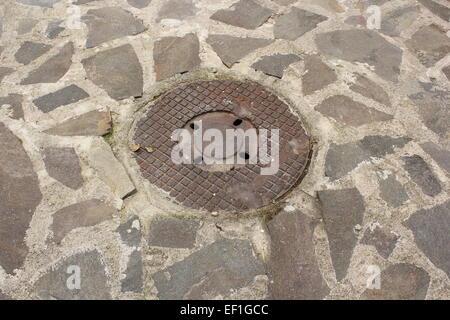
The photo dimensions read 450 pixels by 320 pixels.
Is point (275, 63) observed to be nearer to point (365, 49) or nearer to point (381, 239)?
point (365, 49)

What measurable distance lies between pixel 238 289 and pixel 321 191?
80 cm

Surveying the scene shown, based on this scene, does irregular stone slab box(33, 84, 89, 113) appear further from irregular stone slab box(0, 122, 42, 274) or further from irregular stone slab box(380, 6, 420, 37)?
irregular stone slab box(380, 6, 420, 37)

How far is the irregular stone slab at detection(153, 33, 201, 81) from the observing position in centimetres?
341

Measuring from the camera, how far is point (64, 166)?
110 inches

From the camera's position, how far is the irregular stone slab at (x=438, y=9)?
13.0 ft

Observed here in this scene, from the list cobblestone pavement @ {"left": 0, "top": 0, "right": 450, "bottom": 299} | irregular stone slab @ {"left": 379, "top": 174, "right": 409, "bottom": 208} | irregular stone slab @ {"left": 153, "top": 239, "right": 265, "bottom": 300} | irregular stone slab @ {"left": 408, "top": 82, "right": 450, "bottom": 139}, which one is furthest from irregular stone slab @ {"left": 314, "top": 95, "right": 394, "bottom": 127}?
irregular stone slab @ {"left": 153, "top": 239, "right": 265, "bottom": 300}

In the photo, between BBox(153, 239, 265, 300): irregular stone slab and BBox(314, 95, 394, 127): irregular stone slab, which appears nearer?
BBox(153, 239, 265, 300): irregular stone slab

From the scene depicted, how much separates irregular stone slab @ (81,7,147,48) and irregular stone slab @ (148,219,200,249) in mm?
1743

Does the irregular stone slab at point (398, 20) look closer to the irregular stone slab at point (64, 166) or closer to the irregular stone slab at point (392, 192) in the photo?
the irregular stone slab at point (392, 192)

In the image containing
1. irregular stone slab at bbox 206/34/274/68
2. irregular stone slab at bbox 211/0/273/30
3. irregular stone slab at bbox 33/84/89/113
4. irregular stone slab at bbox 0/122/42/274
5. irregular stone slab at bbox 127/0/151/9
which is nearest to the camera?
irregular stone slab at bbox 0/122/42/274

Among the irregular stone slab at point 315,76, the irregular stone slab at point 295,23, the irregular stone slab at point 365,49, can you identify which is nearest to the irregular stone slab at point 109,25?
the irregular stone slab at point 295,23

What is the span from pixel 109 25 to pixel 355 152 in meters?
2.21

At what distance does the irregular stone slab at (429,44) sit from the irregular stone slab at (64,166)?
8.79ft

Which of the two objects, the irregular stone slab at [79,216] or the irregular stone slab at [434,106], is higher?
the irregular stone slab at [79,216]
